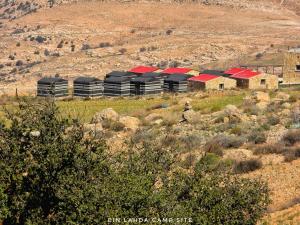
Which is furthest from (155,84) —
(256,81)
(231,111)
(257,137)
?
(257,137)

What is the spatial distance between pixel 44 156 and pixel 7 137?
198 cm

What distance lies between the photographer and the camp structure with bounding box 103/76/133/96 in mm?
63500

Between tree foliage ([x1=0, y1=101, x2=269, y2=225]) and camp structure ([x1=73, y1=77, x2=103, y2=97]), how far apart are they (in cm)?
4306

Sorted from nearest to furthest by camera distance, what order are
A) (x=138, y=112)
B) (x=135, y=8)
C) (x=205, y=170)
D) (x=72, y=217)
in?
(x=72, y=217) < (x=205, y=170) < (x=138, y=112) < (x=135, y=8)

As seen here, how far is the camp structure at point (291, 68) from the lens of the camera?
7144 cm

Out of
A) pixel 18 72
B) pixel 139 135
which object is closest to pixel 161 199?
pixel 139 135

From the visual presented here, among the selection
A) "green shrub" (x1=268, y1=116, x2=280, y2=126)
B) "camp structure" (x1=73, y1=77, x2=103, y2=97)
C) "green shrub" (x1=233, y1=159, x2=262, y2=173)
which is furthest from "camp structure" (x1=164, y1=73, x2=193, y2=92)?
"green shrub" (x1=233, y1=159, x2=262, y2=173)

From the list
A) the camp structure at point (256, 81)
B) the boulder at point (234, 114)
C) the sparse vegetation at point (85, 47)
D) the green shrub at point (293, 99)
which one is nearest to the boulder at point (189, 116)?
the boulder at point (234, 114)

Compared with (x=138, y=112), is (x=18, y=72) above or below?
below

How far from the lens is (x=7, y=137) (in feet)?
66.4

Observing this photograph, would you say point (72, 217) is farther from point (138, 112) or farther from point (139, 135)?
point (138, 112)

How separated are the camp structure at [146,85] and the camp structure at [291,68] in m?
16.8

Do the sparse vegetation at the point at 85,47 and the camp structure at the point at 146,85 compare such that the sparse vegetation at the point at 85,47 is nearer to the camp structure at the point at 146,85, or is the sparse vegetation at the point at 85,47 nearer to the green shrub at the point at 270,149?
the camp structure at the point at 146,85

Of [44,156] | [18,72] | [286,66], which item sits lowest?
[18,72]
